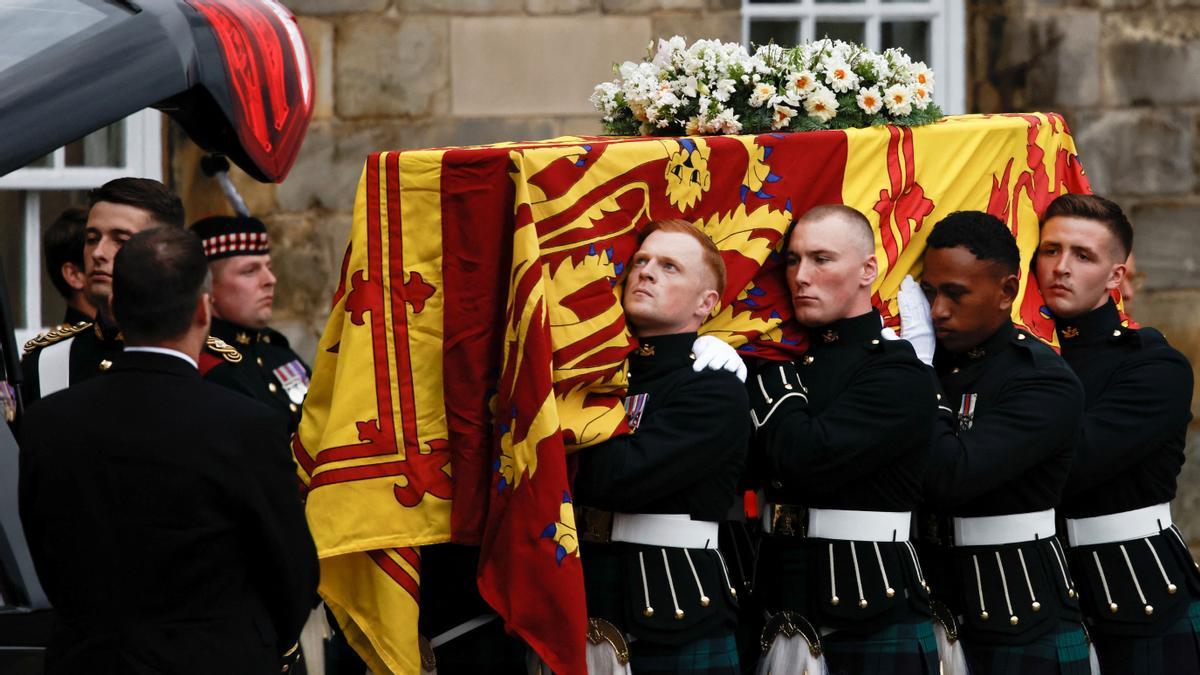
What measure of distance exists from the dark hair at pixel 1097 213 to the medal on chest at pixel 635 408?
55.8 inches

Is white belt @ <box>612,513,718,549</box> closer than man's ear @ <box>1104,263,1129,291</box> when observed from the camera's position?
Yes

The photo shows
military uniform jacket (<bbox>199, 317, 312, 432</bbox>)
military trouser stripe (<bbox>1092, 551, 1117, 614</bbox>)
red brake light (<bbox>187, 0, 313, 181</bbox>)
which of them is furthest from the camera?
military uniform jacket (<bbox>199, 317, 312, 432</bbox>)

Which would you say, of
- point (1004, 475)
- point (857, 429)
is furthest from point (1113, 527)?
point (857, 429)

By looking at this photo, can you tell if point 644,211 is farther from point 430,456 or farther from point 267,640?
point 267,640

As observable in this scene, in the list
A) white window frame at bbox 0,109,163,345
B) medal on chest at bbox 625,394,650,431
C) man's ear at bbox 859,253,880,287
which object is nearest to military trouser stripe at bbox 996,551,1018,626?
man's ear at bbox 859,253,880,287

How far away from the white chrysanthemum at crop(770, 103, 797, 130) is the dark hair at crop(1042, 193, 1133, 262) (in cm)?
87

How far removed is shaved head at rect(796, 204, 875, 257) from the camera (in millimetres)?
4469

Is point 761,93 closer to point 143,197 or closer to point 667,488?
point 667,488

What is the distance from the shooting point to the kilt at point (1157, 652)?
4832 mm

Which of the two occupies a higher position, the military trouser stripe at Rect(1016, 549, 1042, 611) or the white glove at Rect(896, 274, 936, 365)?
the white glove at Rect(896, 274, 936, 365)

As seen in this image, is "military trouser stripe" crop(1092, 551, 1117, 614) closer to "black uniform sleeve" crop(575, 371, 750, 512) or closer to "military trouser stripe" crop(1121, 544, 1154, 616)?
"military trouser stripe" crop(1121, 544, 1154, 616)

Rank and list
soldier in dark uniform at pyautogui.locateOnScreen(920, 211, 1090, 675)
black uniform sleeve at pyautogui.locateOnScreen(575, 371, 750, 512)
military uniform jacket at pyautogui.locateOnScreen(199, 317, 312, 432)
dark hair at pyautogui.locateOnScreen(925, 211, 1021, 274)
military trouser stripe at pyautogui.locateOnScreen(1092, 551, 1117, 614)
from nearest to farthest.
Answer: black uniform sleeve at pyautogui.locateOnScreen(575, 371, 750, 512), soldier in dark uniform at pyautogui.locateOnScreen(920, 211, 1090, 675), dark hair at pyautogui.locateOnScreen(925, 211, 1021, 274), military trouser stripe at pyautogui.locateOnScreen(1092, 551, 1117, 614), military uniform jacket at pyautogui.locateOnScreen(199, 317, 312, 432)

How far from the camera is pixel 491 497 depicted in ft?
13.9

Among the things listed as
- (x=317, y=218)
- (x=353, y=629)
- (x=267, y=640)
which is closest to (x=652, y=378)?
(x=353, y=629)
